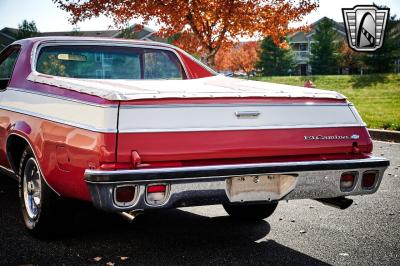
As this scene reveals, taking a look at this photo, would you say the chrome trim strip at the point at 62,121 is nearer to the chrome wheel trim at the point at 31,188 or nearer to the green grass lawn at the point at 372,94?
the chrome wheel trim at the point at 31,188

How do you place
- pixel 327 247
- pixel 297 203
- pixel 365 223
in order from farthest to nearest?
pixel 297 203 → pixel 365 223 → pixel 327 247

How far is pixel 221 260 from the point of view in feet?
11.4

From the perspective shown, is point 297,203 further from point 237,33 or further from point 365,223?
point 237,33

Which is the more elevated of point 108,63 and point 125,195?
point 108,63

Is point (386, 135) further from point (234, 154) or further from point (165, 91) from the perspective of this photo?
point (165, 91)

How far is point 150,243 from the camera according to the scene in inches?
152

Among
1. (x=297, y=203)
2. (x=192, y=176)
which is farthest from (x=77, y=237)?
(x=297, y=203)

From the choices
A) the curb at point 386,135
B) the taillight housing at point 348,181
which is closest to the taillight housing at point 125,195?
the taillight housing at point 348,181

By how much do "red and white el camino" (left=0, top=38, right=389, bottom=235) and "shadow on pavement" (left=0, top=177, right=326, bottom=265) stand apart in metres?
0.22

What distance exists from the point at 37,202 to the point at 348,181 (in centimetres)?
227

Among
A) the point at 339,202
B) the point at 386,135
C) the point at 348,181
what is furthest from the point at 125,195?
the point at 386,135

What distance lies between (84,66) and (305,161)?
2.24 m

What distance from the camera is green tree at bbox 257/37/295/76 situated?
56.0 metres

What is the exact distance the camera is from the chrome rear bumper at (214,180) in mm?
2963
